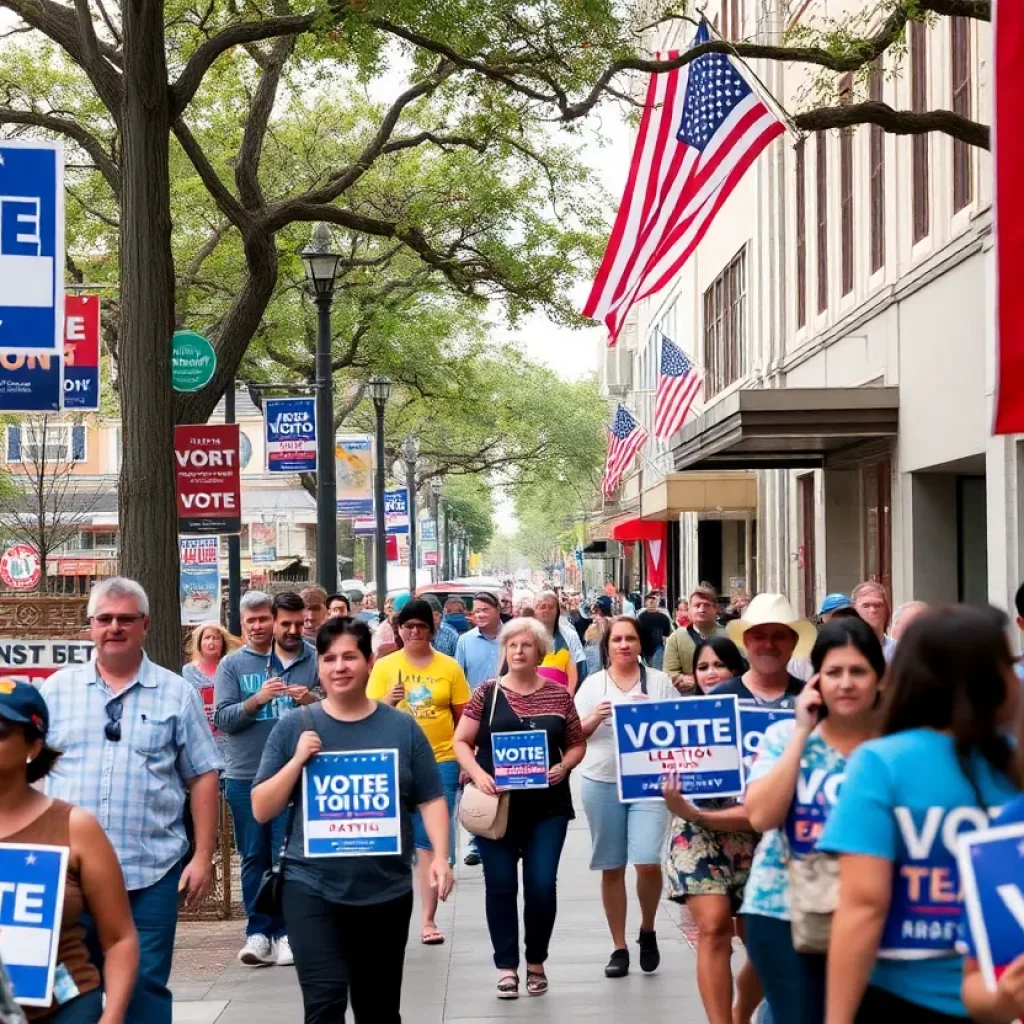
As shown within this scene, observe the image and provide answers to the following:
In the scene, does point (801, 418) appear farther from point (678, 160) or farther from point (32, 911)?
point (32, 911)

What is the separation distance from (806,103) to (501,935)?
767 inches

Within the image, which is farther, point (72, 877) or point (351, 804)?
point (351, 804)

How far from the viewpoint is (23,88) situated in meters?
24.5

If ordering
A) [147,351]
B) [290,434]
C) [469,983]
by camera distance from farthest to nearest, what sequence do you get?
[290,434] → [147,351] → [469,983]

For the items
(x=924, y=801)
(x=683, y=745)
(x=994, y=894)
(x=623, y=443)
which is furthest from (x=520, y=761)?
(x=623, y=443)

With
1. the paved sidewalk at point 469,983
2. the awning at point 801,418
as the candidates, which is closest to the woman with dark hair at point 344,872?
the paved sidewalk at point 469,983

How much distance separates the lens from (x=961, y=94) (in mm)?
18891

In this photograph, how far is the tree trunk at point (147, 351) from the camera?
12359 millimetres

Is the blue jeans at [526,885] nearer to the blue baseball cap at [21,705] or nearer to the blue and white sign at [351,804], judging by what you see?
the blue and white sign at [351,804]

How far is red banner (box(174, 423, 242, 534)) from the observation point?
1847cm

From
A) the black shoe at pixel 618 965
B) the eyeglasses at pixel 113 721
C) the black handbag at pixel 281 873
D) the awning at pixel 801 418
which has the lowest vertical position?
the black shoe at pixel 618 965

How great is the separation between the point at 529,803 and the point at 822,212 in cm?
1878

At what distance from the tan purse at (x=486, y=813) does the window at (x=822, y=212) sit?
60.5 feet

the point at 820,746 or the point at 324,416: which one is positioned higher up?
the point at 324,416
